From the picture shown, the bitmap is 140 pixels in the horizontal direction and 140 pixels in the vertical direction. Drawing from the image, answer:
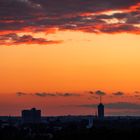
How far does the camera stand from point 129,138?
437ft

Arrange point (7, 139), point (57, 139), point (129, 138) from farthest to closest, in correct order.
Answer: point (7, 139)
point (57, 139)
point (129, 138)

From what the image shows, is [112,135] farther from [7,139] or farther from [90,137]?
[7,139]

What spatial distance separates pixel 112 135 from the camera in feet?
469

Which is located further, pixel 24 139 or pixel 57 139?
pixel 24 139

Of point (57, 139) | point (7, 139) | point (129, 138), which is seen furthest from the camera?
point (7, 139)

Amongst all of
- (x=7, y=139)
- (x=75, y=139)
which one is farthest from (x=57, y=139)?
(x=7, y=139)

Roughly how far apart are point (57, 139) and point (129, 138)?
15.0m

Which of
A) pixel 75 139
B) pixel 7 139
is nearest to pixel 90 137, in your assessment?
pixel 75 139

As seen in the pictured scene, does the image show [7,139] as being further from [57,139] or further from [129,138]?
[129,138]

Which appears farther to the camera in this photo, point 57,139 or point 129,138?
point 57,139

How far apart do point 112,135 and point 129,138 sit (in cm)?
1003

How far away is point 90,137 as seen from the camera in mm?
140250

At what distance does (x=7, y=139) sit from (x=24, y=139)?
5844mm

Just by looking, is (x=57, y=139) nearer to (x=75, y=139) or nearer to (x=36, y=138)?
(x=75, y=139)
